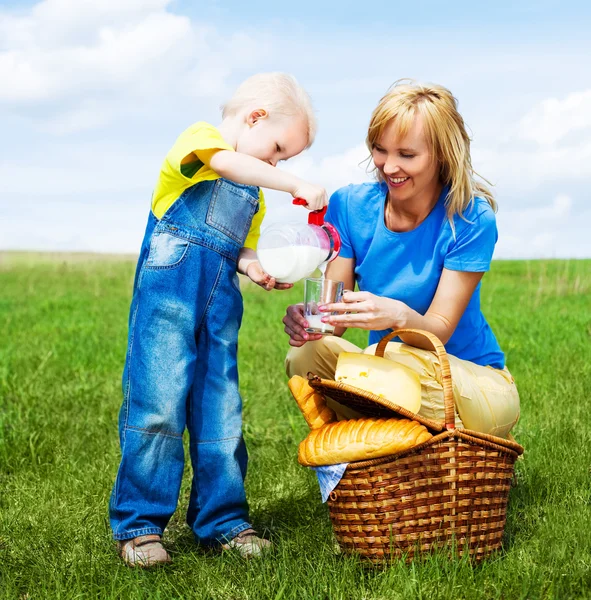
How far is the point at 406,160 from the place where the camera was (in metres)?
2.87

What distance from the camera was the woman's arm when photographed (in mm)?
2523

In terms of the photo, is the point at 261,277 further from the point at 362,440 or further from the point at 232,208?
the point at 362,440

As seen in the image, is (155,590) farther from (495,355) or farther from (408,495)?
(495,355)

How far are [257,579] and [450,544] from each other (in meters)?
0.62

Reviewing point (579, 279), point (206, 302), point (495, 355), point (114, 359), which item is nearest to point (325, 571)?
point (206, 302)

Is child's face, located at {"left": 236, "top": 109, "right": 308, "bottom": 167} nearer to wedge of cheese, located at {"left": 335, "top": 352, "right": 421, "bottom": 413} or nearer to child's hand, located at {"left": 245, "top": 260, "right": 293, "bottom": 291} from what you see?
child's hand, located at {"left": 245, "top": 260, "right": 293, "bottom": 291}

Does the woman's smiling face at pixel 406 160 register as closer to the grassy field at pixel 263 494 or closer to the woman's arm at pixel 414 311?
the woman's arm at pixel 414 311

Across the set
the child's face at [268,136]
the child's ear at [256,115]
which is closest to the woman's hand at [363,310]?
the child's face at [268,136]

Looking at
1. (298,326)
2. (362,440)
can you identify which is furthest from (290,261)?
(362,440)

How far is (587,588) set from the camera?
238 cm

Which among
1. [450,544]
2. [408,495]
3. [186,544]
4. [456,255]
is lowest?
[186,544]

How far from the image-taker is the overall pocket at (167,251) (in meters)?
2.69

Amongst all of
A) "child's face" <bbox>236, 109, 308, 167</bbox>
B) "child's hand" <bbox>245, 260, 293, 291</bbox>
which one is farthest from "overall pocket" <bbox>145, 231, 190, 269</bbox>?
"child's face" <bbox>236, 109, 308, 167</bbox>

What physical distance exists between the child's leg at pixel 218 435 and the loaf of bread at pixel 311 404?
11.0 inches
